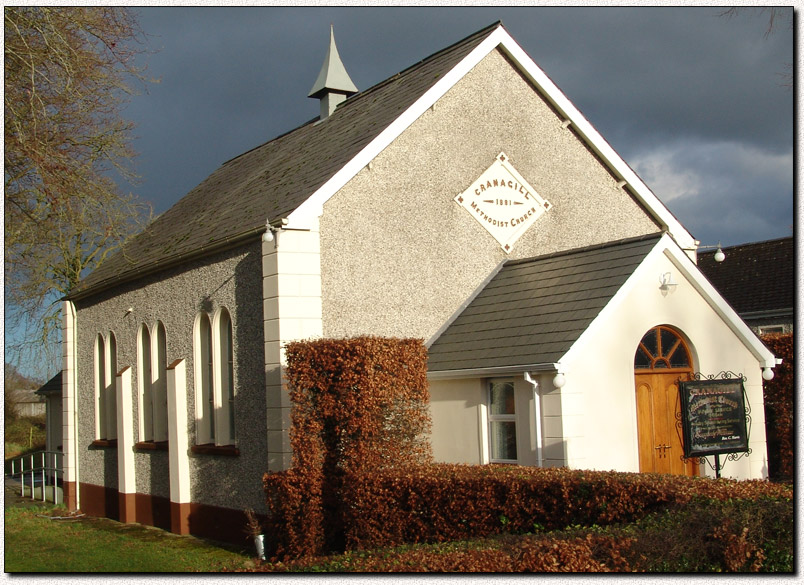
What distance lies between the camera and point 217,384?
1585 centimetres

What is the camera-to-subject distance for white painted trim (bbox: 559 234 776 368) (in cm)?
1298

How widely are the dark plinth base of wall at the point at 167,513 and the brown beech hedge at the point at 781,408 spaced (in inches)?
395

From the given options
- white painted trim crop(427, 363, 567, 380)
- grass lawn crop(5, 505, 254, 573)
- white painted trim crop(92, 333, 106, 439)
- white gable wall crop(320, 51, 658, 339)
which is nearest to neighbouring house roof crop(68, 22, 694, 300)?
white gable wall crop(320, 51, 658, 339)

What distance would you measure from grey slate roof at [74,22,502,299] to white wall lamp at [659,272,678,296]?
5456 millimetres

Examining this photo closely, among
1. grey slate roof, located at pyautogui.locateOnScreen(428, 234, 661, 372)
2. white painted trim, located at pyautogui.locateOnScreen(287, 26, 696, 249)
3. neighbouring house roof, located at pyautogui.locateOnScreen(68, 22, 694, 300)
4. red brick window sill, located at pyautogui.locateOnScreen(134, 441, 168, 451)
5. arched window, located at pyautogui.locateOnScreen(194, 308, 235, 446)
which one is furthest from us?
red brick window sill, located at pyautogui.locateOnScreen(134, 441, 168, 451)

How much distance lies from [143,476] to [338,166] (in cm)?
821

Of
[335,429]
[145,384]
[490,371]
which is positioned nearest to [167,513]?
[145,384]

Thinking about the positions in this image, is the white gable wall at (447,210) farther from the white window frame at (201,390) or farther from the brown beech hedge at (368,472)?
the white window frame at (201,390)

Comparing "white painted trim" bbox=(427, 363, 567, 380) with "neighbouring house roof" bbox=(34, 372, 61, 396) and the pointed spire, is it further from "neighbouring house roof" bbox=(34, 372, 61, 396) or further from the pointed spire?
"neighbouring house roof" bbox=(34, 372, 61, 396)

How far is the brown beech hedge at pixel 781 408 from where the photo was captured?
652 inches

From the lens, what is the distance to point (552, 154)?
17562 mm

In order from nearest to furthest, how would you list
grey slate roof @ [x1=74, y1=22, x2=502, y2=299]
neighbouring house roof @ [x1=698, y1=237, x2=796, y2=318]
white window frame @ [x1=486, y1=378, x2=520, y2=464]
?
white window frame @ [x1=486, y1=378, x2=520, y2=464] → grey slate roof @ [x1=74, y1=22, x2=502, y2=299] → neighbouring house roof @ [x1=698, y1=237, x2=796, y2=318]

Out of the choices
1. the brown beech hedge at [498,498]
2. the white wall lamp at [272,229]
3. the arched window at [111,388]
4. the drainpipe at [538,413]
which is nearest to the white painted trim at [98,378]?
the arched window at [111,388]

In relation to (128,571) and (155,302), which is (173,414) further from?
(128,571)
